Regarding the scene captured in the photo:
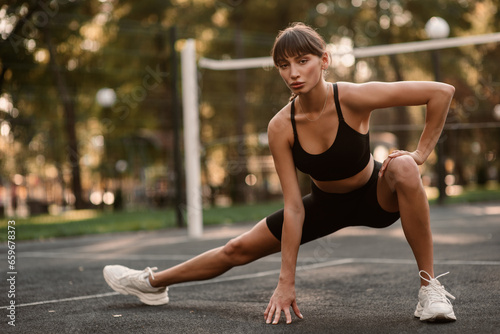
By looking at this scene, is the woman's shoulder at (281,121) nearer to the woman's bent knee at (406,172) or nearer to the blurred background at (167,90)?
the woman's bent knee at (406,172)

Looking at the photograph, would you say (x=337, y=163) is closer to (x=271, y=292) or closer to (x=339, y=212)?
(x=339, y=212)

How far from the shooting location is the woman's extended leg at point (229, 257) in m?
3.52

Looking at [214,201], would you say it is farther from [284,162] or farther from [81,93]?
[284,162]

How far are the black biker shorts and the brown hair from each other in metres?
0.75

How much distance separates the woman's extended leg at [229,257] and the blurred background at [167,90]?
23.2 feet

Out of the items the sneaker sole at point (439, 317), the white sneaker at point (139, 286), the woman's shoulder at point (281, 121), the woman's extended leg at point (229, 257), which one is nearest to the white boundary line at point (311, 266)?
the white sneaker at point (139, 286)

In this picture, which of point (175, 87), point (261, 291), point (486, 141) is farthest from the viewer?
point (486, 141)

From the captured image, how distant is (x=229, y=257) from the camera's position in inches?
143

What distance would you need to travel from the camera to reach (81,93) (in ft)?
53.9

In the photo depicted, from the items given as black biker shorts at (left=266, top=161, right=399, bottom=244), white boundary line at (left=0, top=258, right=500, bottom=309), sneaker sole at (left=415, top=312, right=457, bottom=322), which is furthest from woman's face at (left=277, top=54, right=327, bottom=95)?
white boundary line at (left=0, top=258, right=500, bottom=309)

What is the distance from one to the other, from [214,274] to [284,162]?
0.88 m

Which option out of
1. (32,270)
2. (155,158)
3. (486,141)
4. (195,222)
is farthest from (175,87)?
(486,141)

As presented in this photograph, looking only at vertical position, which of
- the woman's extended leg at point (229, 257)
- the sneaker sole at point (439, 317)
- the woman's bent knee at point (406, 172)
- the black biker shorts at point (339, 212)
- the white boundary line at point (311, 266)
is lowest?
the white boundary line at point (311, 266)

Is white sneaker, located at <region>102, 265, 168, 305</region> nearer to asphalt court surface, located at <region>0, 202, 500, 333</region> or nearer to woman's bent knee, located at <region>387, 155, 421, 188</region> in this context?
asphalt court surface, located at <region>0, 202, 500, 333</region>
